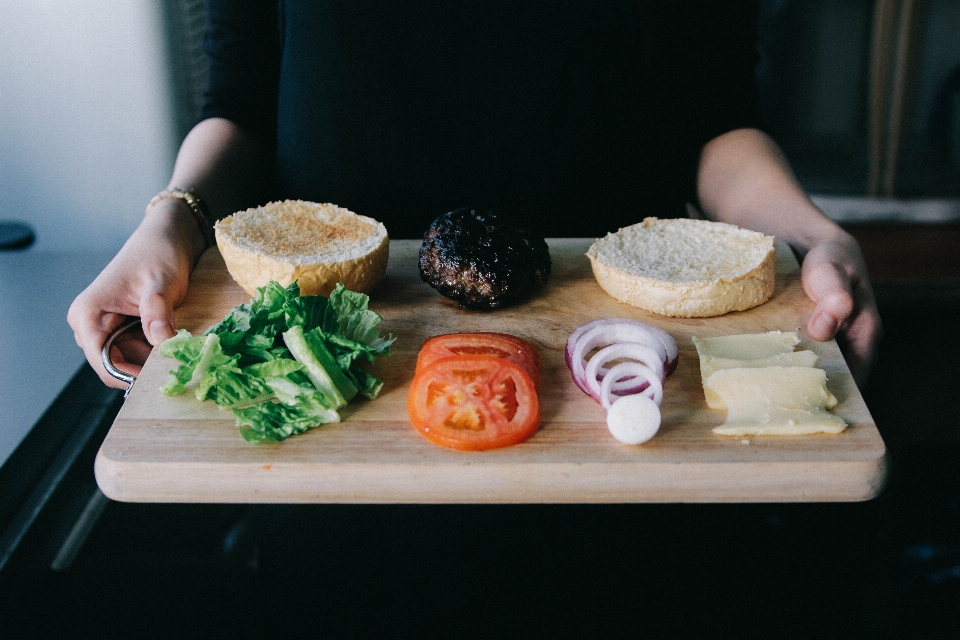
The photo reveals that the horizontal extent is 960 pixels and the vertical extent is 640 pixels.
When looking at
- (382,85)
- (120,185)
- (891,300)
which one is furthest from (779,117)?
(120,185)

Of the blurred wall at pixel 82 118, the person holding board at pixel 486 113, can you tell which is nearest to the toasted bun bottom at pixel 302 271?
the person holding board at pixel 486 113

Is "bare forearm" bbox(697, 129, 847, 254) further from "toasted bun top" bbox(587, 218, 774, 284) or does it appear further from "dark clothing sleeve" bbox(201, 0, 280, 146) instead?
"dark clothing sleeve" bbox(201, 0, 280, 146)

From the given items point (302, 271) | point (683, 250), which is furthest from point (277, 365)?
point (683, 250)

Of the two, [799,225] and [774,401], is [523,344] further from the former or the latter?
[799,225]

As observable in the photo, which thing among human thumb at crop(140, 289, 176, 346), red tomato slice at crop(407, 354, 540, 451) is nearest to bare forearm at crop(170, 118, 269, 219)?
human thumb at crop(140, 289, 176, 346)

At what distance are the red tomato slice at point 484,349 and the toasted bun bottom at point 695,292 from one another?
0.43m

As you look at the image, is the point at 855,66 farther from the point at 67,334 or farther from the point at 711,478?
the point at 67,334

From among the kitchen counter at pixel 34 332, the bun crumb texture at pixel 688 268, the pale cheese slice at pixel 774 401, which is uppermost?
the bun crumb texture at pixel 688 268

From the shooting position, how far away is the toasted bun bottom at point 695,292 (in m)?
2.23

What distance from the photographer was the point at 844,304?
212 cm

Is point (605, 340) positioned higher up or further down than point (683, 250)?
further down

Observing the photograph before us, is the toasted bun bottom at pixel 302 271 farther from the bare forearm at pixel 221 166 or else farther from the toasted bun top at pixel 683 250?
the toasted bun top at pixel 683 250

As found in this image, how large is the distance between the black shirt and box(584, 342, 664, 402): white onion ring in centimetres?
94

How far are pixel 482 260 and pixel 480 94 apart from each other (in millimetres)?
816
